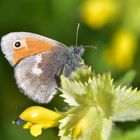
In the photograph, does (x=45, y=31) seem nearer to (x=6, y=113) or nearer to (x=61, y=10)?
(x=61, y=10)

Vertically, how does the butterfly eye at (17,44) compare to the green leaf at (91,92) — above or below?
above

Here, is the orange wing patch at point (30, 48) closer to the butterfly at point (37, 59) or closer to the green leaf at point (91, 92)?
the butterfly at point (37, 59)

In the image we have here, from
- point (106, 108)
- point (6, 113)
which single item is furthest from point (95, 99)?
point (6, 113)

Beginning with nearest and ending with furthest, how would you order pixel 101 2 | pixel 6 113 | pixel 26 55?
pixel 26 55 → pixel 6 113 → pixel 101 2

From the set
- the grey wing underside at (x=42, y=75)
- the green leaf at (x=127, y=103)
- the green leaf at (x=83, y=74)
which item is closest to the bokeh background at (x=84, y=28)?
the grey wing underside at (x=42, y=75)

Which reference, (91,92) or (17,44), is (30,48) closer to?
(17,44)

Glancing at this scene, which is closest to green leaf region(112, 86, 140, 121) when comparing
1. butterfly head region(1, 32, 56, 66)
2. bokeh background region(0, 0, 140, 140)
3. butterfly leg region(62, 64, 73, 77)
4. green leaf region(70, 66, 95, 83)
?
green leaf region(70, 66, 95, 83)

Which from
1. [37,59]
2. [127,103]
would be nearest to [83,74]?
[127,103]
